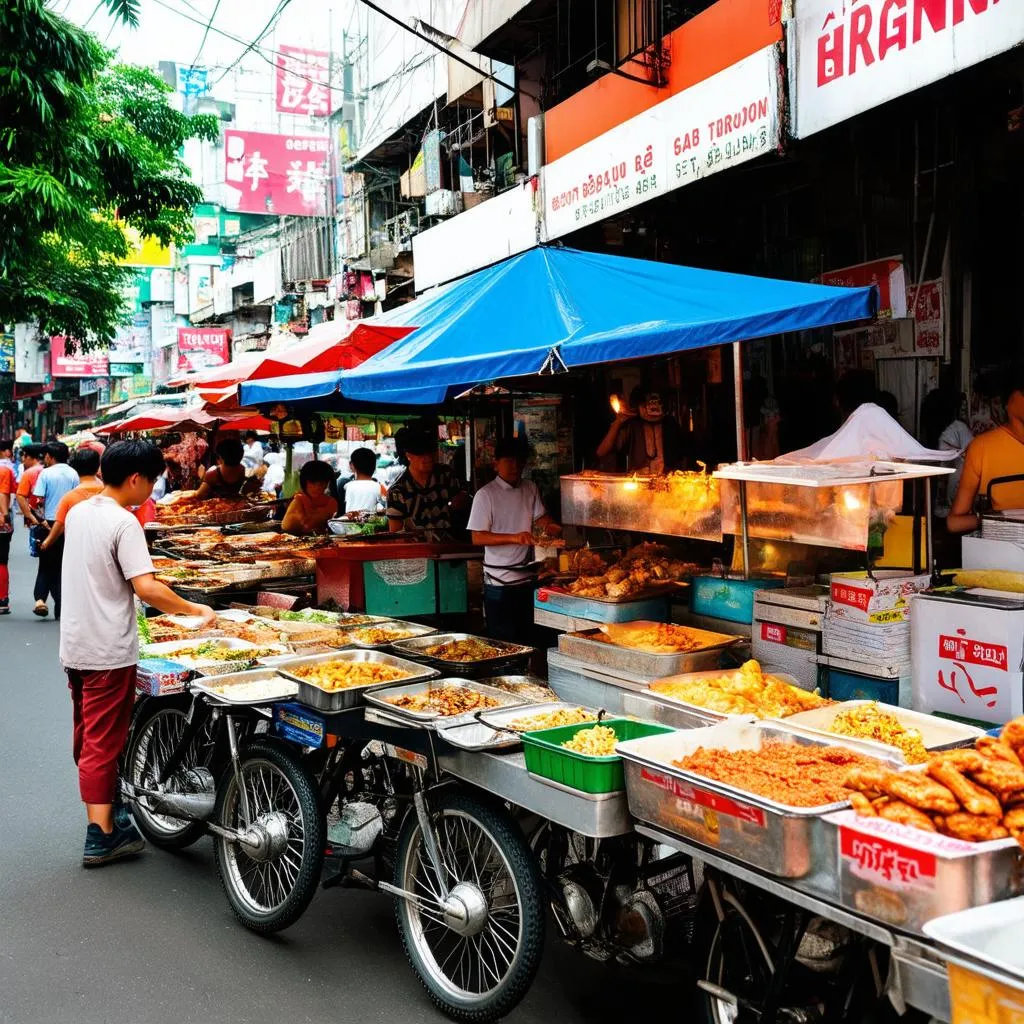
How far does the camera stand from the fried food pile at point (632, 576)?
5520 mm

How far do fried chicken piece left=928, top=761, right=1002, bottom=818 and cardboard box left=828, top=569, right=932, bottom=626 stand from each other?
5.60 feet

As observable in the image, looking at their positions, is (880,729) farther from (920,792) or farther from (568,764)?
(568,764)

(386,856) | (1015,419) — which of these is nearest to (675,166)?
(1015,419)

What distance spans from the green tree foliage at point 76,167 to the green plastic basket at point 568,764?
980 centimetres

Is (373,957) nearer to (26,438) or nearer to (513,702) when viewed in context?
(513,702)

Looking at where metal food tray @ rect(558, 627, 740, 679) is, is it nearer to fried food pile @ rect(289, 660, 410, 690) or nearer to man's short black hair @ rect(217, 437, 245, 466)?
fried food pile @ rect(289, 660, 410, 690)

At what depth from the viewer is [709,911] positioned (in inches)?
128

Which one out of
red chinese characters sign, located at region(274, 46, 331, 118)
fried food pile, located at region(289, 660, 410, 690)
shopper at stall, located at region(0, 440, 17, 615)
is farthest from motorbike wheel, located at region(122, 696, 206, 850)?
red chinese characters sign, located at region(274, 46, 331, 118)

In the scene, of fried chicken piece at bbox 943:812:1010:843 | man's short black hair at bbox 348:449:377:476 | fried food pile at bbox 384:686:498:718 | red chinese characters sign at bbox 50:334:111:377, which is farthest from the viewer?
red chinese characters sign at bbox 50:334:111:377

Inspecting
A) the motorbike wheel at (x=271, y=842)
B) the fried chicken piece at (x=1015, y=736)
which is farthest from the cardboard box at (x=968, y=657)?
the motorbike wheel at (x=271, y=842)

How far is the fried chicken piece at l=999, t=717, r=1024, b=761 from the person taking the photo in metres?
2.78

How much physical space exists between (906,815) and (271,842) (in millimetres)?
2817

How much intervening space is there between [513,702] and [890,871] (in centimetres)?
220

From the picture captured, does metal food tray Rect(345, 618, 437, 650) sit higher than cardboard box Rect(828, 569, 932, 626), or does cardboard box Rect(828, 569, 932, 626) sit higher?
cardboard box Rect(828, 569, 932, 626)
